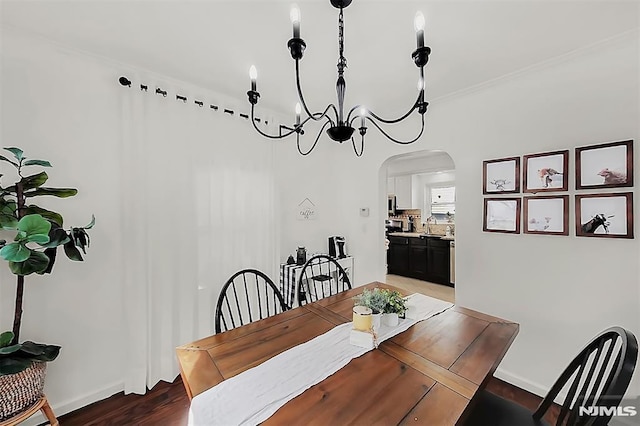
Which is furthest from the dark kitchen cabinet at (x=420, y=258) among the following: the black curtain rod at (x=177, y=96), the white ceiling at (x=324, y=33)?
the black curtain rod at (x=177, y=96)

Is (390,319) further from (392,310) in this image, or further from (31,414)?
(31,414)

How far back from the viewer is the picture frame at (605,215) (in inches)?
70.1

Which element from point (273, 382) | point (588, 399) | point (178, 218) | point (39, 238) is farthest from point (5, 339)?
point (588, 399)

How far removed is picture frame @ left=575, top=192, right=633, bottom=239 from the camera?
1780 mm

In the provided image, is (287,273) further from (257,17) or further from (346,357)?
(257,17)

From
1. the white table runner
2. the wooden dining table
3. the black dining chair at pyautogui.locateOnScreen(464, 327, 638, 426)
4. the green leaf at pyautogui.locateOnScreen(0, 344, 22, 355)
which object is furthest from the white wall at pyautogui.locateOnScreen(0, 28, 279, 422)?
the black dining chair at pyautogui.locateOnScreen(464, 327, 638, 426)

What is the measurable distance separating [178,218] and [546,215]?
9.75 feet

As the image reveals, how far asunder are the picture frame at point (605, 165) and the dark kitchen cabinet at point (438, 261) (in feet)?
10.4

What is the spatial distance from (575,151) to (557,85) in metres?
0.52

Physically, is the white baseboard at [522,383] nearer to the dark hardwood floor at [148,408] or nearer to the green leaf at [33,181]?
the dark hardwood floor at [148,408]

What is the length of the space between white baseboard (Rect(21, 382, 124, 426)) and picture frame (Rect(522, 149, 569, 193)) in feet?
11.9

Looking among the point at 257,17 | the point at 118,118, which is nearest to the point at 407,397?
the point at 257,17

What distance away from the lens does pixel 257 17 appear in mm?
1579

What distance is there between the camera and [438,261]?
5086 mm
